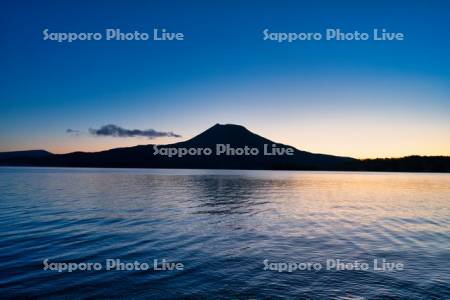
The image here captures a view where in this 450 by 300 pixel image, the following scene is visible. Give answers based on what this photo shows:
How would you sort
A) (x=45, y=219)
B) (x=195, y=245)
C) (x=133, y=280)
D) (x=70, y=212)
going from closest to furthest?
(x=133, y=280)
(x=195, y=245)
(x=45, y=219)
(x=70, y=212)

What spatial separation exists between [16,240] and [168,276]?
13.5 m

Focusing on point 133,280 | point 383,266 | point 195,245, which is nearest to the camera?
point 133,280

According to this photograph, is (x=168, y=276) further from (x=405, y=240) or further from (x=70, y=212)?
(x=70, y=212)

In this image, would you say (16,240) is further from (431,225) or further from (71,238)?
(431,225)

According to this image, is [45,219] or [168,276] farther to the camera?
[45,219]

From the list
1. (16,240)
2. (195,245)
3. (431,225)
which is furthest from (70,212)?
(431,225)

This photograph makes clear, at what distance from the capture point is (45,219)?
32.7 metres

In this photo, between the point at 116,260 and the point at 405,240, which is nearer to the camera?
the point at 116,260

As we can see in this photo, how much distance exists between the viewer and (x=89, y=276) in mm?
16266

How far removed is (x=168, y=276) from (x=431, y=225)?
27.5 m

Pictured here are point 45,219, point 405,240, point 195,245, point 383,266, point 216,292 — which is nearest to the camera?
point 216,292

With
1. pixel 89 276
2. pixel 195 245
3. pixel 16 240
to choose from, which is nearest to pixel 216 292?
pixel 89 276

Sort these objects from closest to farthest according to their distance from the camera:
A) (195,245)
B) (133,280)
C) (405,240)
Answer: (133,280) < (195,245) < (405,240)

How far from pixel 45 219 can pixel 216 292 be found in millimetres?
24547
